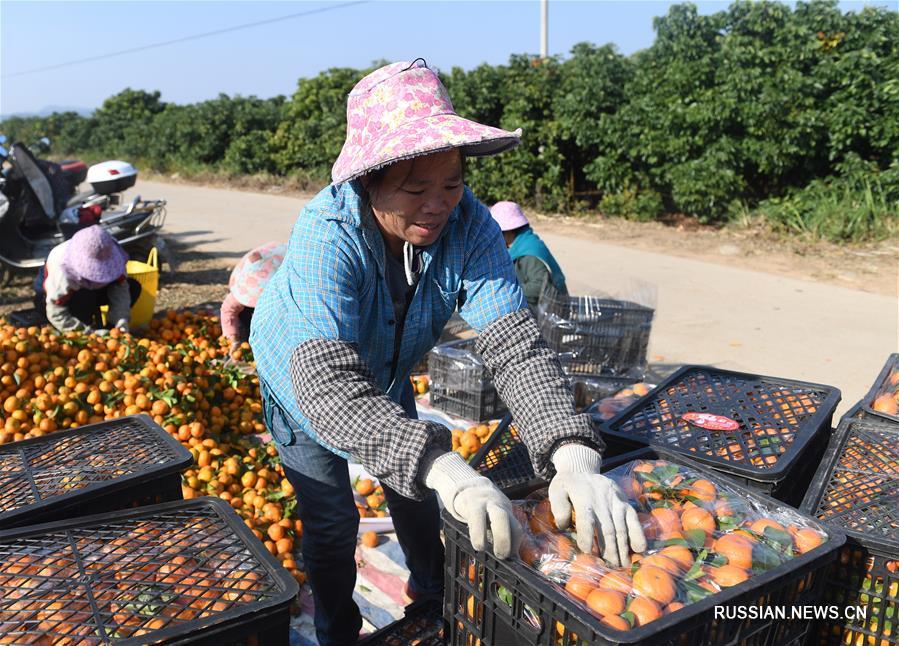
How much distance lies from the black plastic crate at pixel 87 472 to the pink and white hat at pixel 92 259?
3.48 m

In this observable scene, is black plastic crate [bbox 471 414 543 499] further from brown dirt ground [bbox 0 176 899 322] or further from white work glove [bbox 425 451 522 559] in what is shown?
brown dirt ground [bbox 0 176 899 322]

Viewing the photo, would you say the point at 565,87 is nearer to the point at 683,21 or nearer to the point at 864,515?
the point at 683,21

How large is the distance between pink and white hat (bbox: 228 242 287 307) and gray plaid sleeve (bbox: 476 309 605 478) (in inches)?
114

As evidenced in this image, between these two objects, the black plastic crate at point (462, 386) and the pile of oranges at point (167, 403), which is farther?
the black plastic crate at point (462, 386)

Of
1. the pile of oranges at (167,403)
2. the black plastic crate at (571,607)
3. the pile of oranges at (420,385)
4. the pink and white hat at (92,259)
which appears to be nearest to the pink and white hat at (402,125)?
the black plastic crate at (571,607)

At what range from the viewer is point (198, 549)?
1.60m

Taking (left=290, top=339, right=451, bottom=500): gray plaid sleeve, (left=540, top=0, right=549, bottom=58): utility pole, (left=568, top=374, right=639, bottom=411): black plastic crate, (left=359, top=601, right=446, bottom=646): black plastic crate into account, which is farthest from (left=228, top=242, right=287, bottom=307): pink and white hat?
(left=540, top=0, right=549, bottom=58): utility pole

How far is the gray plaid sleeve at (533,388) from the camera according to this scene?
69.4 inches

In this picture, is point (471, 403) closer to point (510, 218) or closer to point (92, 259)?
point (510, 218)

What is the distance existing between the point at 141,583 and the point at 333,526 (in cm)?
88

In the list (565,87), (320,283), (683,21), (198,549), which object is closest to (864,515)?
(320,283)

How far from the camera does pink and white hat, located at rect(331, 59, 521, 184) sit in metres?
1.71

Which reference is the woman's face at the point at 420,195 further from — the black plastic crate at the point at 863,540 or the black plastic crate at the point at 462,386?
the black plastic crate at the point at 462,386

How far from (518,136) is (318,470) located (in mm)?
1165
